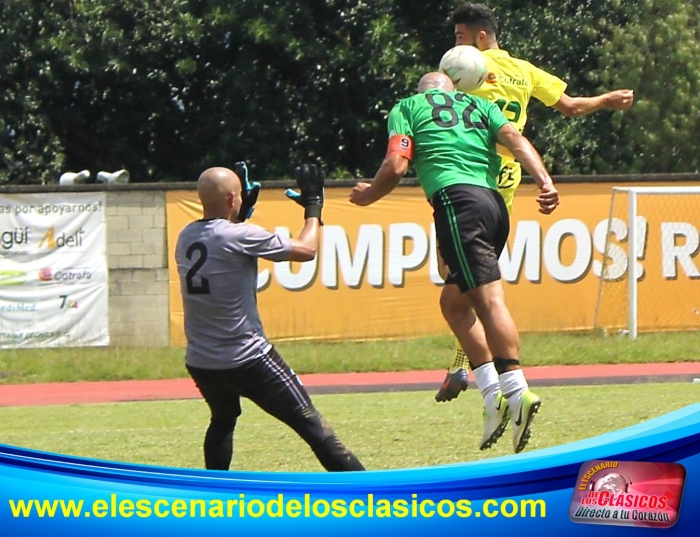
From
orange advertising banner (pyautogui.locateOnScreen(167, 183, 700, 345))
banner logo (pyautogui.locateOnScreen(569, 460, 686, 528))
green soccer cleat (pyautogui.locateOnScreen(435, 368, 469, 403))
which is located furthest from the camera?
orange advertising banner (pyautogui.locateOnScreen(167, 183, 700, 345))

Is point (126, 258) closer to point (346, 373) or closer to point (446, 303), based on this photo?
point (346, 373)

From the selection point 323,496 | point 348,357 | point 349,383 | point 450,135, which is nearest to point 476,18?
point 450,135

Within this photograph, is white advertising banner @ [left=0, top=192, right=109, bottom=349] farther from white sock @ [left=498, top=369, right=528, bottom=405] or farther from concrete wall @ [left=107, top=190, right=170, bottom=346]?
white sock @ [left=498, top=369, right=528, bottom=405]

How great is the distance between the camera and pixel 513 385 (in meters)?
5.60

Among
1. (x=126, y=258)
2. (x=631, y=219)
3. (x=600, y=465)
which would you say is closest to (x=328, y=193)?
(x=126, y=258)

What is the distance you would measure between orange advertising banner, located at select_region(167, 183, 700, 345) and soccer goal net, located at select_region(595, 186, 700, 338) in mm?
88

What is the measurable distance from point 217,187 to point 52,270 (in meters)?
11.2

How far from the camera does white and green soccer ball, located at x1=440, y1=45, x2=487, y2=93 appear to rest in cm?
634

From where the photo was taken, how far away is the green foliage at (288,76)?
2264cm

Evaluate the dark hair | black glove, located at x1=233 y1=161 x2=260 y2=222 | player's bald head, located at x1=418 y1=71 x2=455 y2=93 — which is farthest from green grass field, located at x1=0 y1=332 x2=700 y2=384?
black glove, located at x1=233 y1=161 x2=260 y2=222

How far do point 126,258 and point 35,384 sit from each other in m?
2.81

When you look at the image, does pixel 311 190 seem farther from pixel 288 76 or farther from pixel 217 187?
pixel 288 76

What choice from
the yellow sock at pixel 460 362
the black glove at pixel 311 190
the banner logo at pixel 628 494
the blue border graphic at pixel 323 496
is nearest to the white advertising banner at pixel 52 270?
the yellow sock at pixel 460 362

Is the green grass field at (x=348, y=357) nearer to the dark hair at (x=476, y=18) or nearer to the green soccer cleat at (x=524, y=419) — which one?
the dark hair at (x=476, y=18)
